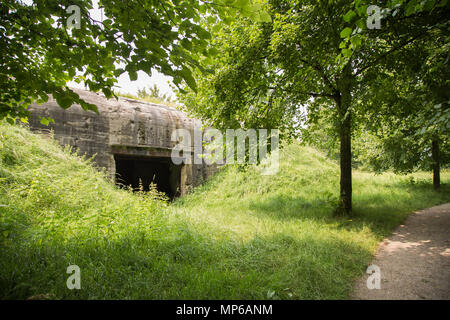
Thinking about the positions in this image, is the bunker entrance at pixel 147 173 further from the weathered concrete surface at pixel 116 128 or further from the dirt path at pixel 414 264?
the dirt path at pixel 414 264

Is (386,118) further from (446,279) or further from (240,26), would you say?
(240,26)

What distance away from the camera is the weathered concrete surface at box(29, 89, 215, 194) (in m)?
9.70

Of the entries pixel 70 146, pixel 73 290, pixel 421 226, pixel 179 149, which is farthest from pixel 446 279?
pixel 70 146

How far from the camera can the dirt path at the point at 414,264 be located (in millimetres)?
3189

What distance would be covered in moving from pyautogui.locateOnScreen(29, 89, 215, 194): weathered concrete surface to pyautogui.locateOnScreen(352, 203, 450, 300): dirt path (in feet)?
32.6

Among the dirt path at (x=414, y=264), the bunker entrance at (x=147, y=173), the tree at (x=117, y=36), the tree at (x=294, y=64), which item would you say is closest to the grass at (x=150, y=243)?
the dirt path at (x=414, y=264)

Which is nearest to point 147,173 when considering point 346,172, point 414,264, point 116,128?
point 116,128

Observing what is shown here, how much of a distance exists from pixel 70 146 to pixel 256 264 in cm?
977

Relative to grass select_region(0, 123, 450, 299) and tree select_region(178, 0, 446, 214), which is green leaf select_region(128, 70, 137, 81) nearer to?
grass select_region(0, 123, 450, 299)

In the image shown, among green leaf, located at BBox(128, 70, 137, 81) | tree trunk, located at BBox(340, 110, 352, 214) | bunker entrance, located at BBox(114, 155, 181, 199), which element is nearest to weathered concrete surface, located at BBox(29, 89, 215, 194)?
bunker entrance, located at BBox(114, 155, 181, 199)

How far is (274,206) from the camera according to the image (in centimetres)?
923

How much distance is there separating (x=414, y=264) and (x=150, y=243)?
15.9 ft

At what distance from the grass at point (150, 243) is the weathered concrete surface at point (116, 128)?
121 cm

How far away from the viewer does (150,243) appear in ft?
13.8
